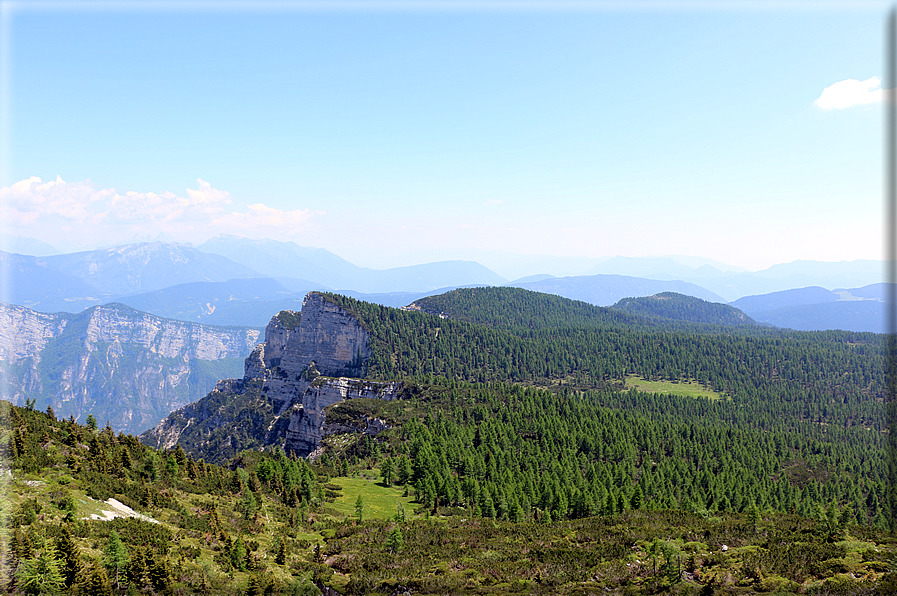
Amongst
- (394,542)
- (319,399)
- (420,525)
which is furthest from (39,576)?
(319,399)

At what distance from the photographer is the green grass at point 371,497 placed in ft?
252

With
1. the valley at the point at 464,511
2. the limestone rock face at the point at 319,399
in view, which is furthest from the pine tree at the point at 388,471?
the limestone rock face at the point at 319,399

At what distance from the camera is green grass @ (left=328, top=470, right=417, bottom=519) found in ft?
252

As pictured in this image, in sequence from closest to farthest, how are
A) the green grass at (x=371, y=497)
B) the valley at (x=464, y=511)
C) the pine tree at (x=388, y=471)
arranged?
the valley at (x=464, y=511)
the green grass at (x=371, y=497)
the pine tree at (x=388, y=471)

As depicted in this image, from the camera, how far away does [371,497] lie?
86.4 m

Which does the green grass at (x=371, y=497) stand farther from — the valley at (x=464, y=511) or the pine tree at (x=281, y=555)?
the pine tree at (x=281, y=555)

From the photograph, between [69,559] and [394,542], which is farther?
[394,542]

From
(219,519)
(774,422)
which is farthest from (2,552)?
(774,422)

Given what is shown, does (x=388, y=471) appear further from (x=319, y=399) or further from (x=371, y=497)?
(x=319, y=399)

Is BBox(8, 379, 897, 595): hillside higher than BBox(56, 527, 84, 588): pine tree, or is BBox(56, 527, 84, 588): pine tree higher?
BBox(56, 527, 84, 588): pine tree

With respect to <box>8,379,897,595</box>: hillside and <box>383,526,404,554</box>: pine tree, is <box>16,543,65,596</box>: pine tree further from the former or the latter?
<box>383,526,404,554</box>: pine tree

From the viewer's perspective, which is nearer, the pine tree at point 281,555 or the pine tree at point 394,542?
the pine tree at point 281,555

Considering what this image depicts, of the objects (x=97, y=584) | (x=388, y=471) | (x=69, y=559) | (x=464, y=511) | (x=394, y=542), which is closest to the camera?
(x=97, y=584)

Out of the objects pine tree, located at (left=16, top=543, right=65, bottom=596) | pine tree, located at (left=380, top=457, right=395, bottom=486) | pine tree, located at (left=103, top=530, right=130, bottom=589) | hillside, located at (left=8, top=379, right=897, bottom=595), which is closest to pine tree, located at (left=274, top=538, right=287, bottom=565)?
hillside, located at (left=8, top=379, right=897, bottom=595)
